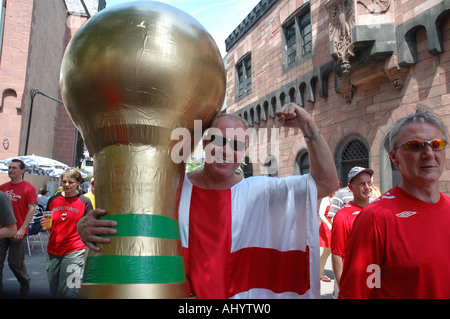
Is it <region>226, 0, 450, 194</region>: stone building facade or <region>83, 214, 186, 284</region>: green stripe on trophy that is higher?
<region>226, 0, 450, 194</region>: stone building facade

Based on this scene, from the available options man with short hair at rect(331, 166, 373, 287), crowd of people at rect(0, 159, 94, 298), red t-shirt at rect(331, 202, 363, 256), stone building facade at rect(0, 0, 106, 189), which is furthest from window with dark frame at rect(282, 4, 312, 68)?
crowd of people at rect(0, 159, 94, 298)

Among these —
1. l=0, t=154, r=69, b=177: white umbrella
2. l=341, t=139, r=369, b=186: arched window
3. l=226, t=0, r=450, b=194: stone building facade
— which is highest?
l=226, t=0, r=450, b=194: stone building facade

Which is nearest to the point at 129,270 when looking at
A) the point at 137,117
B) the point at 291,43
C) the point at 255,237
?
the point at 137,117

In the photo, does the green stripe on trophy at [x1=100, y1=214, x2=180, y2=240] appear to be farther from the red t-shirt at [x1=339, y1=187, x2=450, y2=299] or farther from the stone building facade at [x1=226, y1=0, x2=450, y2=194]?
the stone building facade at [x1=226, y1=0, x2=450, y2=194]

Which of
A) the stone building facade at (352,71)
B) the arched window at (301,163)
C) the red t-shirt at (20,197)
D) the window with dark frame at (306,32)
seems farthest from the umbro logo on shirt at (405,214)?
the window with dark frame at (306,32)

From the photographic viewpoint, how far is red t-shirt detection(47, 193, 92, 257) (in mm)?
3416

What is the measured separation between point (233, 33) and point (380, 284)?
18.0m

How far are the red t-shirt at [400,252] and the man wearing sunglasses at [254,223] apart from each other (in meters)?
0.18

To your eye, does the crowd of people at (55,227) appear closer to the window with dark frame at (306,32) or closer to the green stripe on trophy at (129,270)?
the green stripe on trophy at (129,270)

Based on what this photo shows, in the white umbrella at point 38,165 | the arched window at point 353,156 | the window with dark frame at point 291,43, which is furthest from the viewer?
the window with dark frame at point 291,43

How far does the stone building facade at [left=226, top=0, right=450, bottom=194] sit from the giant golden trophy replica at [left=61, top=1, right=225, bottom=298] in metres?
7.32

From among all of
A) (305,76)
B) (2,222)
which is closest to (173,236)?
(2,222)

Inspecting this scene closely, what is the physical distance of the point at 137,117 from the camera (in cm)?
105

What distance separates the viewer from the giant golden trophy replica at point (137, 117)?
3.25 ft
